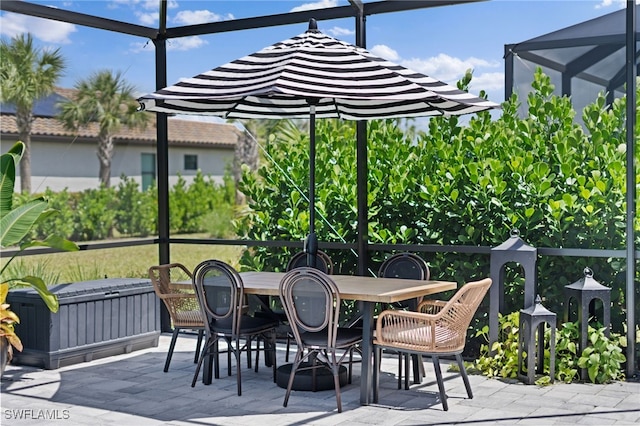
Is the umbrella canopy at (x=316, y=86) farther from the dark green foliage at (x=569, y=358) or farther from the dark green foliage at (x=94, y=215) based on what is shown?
the dark green foliage at (x=94, y=215)

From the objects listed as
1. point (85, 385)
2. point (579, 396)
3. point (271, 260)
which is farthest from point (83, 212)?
point (579, 396)

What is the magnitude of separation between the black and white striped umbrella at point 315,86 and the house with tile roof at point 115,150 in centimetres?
597

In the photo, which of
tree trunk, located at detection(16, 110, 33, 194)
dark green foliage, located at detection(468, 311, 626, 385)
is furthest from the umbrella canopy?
tree trunk, located at detection(16, 110, 33, 194)

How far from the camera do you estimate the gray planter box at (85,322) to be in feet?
20.8

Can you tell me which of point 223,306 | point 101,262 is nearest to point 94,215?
point 101,262

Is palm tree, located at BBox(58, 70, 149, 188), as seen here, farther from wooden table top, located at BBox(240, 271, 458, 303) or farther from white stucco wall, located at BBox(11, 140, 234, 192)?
wooden table top, located at BBox(240, 271, 458, 303)

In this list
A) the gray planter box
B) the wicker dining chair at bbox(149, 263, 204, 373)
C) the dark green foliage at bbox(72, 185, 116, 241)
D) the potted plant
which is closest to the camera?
Result: the potted plant

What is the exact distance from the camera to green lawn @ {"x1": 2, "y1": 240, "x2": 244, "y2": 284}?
1054 centimetres

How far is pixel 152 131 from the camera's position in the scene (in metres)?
14.4

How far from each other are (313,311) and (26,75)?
288 inches

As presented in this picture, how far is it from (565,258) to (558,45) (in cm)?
160

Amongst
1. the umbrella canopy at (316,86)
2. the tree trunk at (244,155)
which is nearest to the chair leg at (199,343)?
the umbrella canopy at (316,86)

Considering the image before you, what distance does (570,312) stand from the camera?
6191mm

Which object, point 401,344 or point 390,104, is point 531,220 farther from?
point 401,344
